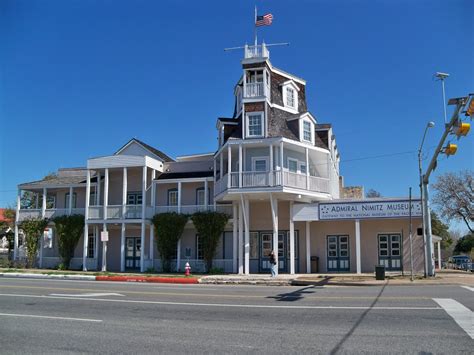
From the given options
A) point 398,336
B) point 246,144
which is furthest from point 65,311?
point 246,144

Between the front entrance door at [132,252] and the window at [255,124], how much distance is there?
12.8 metres

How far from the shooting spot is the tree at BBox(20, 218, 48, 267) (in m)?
35.6

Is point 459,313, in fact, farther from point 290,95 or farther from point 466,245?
point 466,245

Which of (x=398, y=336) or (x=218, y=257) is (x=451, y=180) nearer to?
(x=218, y=257)

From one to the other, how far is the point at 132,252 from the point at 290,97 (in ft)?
53.8

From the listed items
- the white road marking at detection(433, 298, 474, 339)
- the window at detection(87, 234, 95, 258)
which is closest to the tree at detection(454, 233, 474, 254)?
the window at detection(87, 234, 95, 258)

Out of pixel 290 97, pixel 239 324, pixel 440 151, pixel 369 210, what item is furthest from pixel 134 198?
pixel 239 324

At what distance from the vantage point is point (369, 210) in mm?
28250

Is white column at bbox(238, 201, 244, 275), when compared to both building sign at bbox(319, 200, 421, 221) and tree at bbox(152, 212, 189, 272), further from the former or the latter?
building sign at bbox(319, 200, 421, 221)

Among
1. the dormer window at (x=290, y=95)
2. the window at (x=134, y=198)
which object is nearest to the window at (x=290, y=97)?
the dormer window at (x=290, y=95)

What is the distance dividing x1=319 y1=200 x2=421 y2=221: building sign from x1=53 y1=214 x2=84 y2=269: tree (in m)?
17.7

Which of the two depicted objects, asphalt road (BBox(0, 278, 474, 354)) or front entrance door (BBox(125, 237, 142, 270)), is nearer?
asphalt road (BBox(0, 278, 474, 354))

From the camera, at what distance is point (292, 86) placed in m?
32.8

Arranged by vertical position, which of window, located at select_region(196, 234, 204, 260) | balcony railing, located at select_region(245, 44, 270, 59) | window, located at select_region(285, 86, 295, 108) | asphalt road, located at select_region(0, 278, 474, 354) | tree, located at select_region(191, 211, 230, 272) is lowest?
asphalt road, located at select_region(0, 278, 474, 354)
